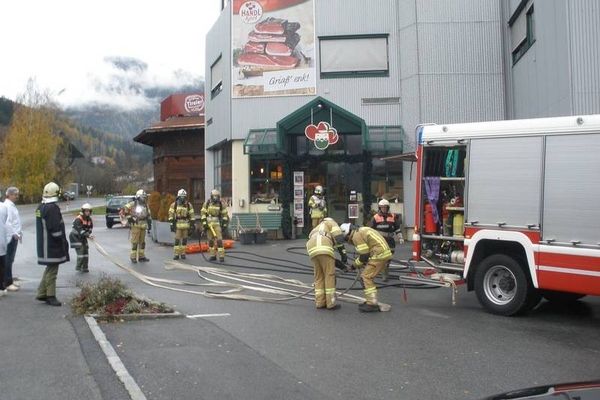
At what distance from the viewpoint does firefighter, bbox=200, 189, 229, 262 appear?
1438 cm

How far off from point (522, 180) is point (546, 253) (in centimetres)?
106

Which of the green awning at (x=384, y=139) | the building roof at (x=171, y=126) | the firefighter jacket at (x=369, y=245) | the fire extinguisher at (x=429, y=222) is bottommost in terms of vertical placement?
the firefighter jacket at (x=369, y=245)

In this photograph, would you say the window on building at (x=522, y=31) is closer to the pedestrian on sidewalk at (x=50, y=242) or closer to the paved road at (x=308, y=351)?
the paved road at (x=308, y=351)

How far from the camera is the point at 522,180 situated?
7.76 meters

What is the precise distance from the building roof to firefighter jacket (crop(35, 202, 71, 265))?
22.9 metres

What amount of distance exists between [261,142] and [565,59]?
1061cm

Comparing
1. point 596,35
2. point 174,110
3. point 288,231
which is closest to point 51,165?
point 174,110

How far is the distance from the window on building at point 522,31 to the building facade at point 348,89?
0.16 metres

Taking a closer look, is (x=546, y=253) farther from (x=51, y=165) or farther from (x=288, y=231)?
(x=51, y=165)

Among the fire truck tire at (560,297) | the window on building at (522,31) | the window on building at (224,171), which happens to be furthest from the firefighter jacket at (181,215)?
the window on building at (522,31)

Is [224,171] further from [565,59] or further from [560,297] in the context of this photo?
[560,297]

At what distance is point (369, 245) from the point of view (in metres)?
8.42

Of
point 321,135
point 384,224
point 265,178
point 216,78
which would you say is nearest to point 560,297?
point 384,224

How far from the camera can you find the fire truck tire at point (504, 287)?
7.71 meters
